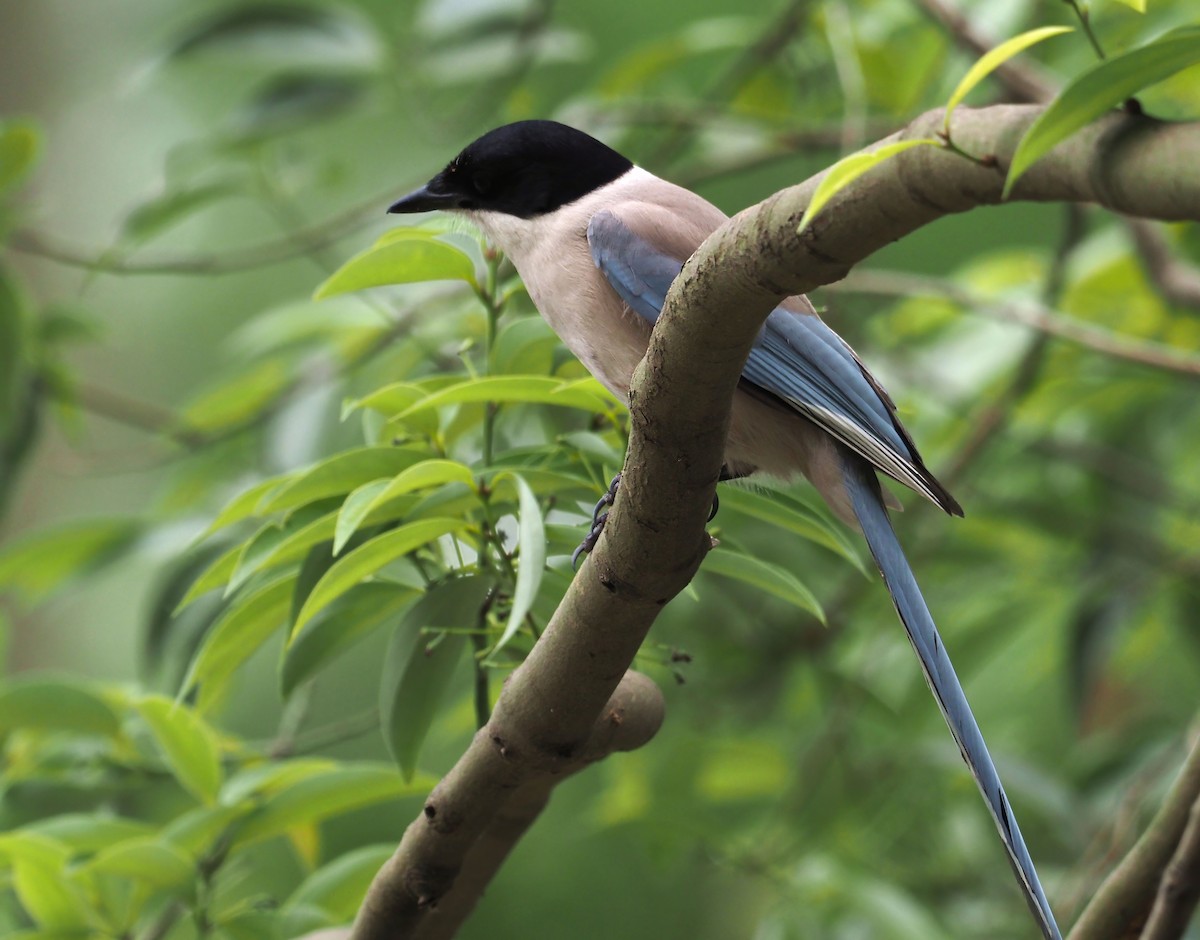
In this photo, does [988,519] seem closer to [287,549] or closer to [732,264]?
[287,549]

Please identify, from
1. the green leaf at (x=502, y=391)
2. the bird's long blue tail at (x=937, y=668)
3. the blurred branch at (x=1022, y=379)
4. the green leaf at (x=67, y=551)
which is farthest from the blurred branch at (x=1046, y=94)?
the green leaf at (x=67, y=551)

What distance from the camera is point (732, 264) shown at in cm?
89

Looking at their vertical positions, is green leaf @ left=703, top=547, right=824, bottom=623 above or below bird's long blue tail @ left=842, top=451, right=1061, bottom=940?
above

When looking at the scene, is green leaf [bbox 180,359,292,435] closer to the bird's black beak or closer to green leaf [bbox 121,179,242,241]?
green leaf [bbox 121,179,242,241]

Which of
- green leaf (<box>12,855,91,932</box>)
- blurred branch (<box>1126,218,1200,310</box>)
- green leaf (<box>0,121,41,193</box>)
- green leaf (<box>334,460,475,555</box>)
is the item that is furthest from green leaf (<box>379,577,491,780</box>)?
blurred branch (<box>1126,218,1200,310</box>)

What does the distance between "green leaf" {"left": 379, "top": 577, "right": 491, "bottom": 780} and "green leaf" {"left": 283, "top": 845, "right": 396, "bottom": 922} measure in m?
0.27

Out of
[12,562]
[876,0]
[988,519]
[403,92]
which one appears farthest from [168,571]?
[876,0]

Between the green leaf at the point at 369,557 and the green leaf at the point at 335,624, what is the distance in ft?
0.32

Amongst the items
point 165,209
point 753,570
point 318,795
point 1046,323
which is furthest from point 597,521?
point 165,209

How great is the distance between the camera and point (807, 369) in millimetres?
1552

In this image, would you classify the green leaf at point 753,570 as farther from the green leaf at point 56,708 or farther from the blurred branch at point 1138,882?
the green leaf at point 56,708

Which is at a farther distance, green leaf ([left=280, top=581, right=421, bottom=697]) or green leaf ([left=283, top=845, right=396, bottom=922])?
green leaf ([left=283, top=845, right=396, bottom=922])

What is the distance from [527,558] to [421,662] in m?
0.23

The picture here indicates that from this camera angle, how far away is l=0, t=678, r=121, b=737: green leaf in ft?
5.02
